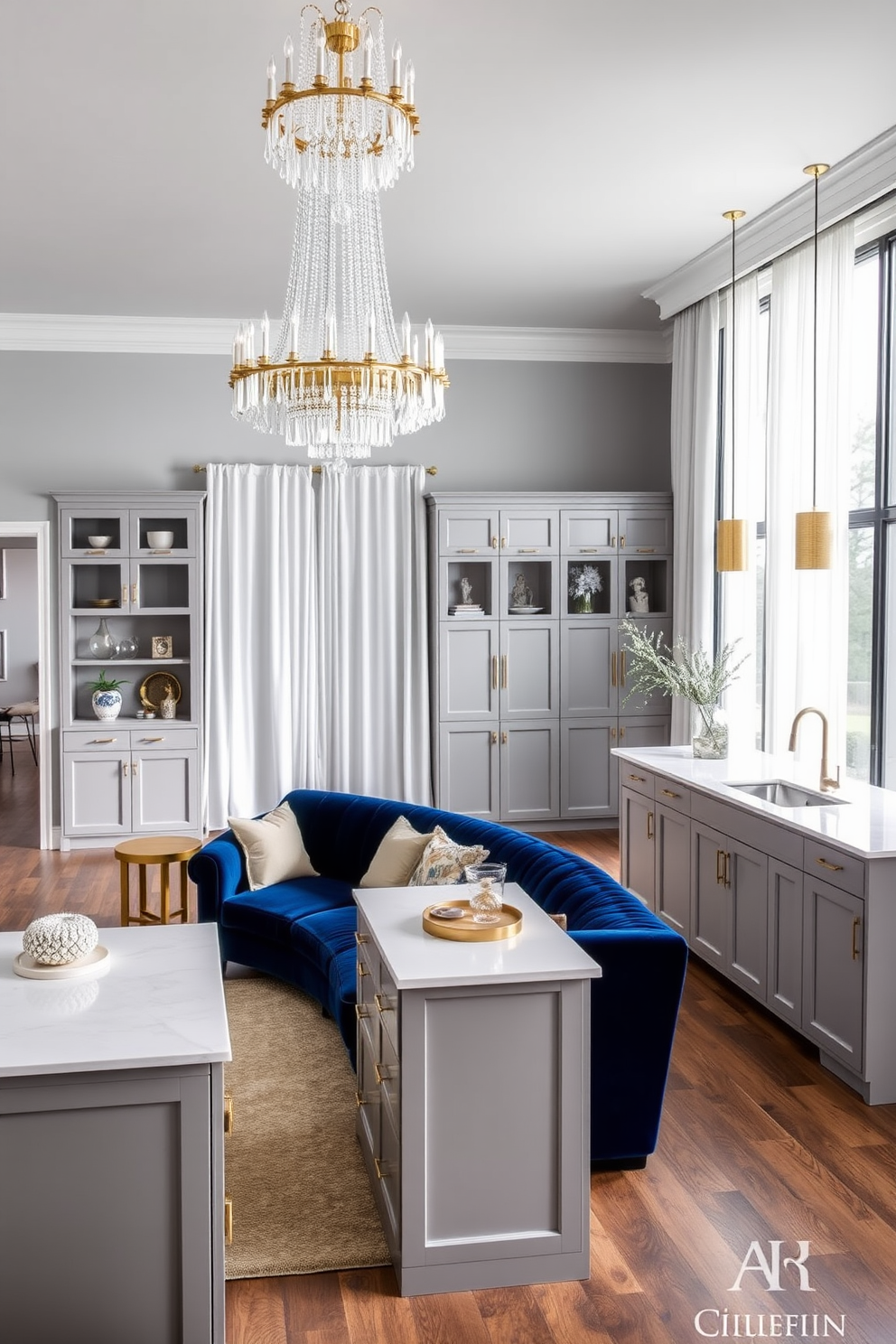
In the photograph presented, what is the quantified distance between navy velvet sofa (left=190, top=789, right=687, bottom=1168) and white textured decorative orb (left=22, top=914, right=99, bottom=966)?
129cm

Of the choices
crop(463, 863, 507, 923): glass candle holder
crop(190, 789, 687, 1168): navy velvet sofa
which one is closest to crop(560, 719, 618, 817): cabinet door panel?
crop(190, 789, 687, 1168): navy velvet sofa

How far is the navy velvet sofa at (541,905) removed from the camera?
3.07 m

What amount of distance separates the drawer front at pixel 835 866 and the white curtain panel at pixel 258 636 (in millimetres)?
4234

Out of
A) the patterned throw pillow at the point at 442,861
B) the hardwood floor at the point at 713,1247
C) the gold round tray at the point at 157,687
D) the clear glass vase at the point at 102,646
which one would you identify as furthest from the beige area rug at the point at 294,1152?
the clear glass vase at the point at 102,646

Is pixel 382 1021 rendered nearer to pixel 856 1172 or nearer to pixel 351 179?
pixel 856 1172

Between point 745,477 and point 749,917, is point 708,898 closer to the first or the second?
point 749,917

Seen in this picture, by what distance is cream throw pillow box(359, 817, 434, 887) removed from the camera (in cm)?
437

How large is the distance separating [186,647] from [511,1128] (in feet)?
17.9

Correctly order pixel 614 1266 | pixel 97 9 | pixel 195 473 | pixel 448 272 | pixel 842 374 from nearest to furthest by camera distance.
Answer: pixel 614 1266
pixel 97 9
pixel 842 374
pixel 448 272
pixel 195 473

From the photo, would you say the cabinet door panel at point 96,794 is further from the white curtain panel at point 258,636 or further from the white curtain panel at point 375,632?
the white curtain panel at point 375,632

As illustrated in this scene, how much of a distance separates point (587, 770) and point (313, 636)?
Result: 206 centimetres

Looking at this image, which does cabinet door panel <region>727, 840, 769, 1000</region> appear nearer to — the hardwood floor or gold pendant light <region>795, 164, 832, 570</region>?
the hardwood floor

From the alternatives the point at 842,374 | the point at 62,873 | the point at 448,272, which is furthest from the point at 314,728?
the point at 842,374

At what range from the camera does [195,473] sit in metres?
7.48
